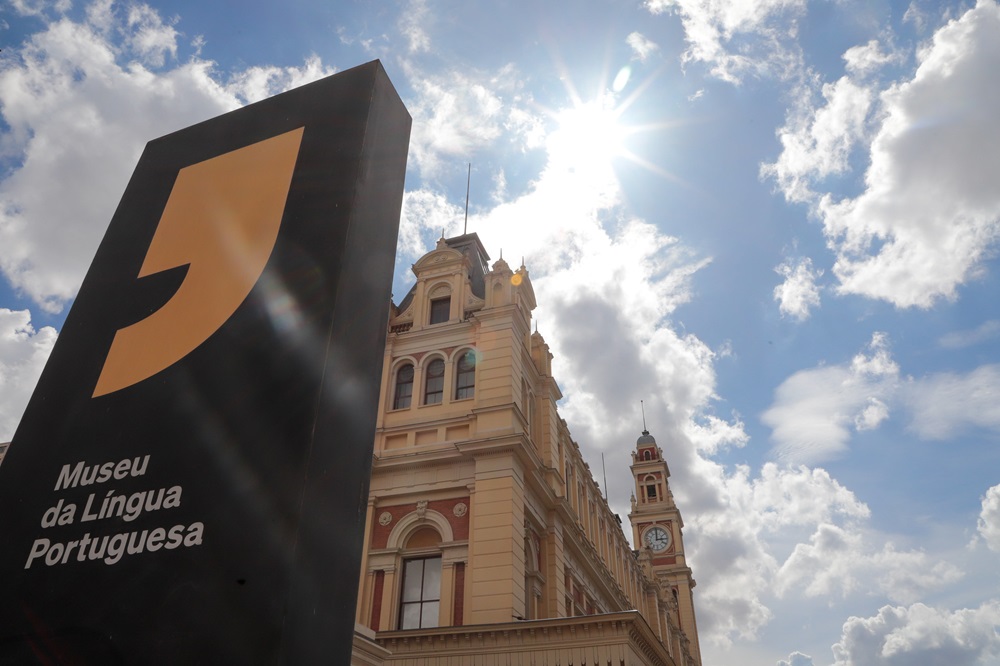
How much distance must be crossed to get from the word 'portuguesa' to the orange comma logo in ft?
3.85

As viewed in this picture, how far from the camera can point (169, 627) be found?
383 centimetres

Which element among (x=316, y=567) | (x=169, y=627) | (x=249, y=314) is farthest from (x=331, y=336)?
(x=169, y=627)

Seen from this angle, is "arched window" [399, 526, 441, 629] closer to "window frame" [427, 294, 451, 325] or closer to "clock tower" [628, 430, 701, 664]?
"window frame" [427, 294, 451, 325]

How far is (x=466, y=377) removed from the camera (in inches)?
911

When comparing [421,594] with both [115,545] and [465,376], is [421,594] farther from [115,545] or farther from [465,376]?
[115,545]

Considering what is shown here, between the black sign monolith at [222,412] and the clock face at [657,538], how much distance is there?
6081 cm

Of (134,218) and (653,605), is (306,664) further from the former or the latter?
(653,605)

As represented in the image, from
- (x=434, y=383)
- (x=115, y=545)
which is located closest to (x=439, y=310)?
(x=434, y=383)

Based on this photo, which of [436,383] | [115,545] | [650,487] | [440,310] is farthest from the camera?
[650,487]

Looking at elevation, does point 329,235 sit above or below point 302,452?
above

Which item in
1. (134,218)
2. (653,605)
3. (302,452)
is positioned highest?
(653,605)

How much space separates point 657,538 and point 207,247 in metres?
62.0

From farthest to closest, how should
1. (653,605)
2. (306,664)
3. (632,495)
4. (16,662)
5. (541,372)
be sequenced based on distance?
(632,495) → (653,605) → (541,372) → (16,662) → (306,664)

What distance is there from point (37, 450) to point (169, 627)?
6.97ft
